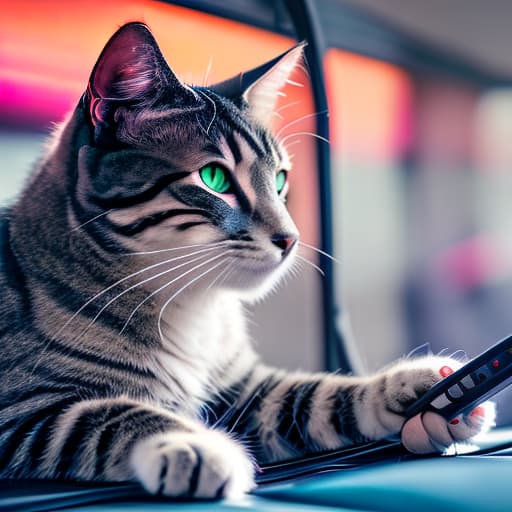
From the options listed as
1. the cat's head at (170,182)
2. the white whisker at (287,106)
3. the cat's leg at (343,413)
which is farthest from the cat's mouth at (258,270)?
the white whisker at (287,106)

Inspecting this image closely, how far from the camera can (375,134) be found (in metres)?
1.48

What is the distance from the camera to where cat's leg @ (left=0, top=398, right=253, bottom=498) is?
522mm

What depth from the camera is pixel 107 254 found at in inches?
27.6

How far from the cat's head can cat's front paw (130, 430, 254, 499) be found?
0.19m

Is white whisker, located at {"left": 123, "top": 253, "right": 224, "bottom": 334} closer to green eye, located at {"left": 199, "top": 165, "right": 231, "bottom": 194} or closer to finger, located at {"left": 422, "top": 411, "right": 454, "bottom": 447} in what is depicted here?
green eye, located at {"left": 199, "top": 165, "right": 231, "bottom": 194}

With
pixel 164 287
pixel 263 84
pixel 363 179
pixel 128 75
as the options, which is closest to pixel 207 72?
pixel 263 84

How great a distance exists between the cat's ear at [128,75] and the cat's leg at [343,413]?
357 mm

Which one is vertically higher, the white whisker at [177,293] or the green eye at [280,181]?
the green eye at [280,181]

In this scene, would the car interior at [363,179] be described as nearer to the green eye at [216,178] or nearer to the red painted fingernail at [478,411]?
the red painted fingernail at [478,411]

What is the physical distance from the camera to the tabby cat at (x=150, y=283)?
64 centimetres

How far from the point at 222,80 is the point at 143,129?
177 mm

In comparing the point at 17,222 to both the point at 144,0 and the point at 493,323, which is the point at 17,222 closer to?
the point at 144,0

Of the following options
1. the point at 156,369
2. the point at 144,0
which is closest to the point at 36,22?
the point at 144,0

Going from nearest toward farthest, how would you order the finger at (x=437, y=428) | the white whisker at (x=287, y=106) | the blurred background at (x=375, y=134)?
the finger at (x=437, y=428)
the blurred background at (x=375, y=134)
the white whisker at (x=287, y=106)
